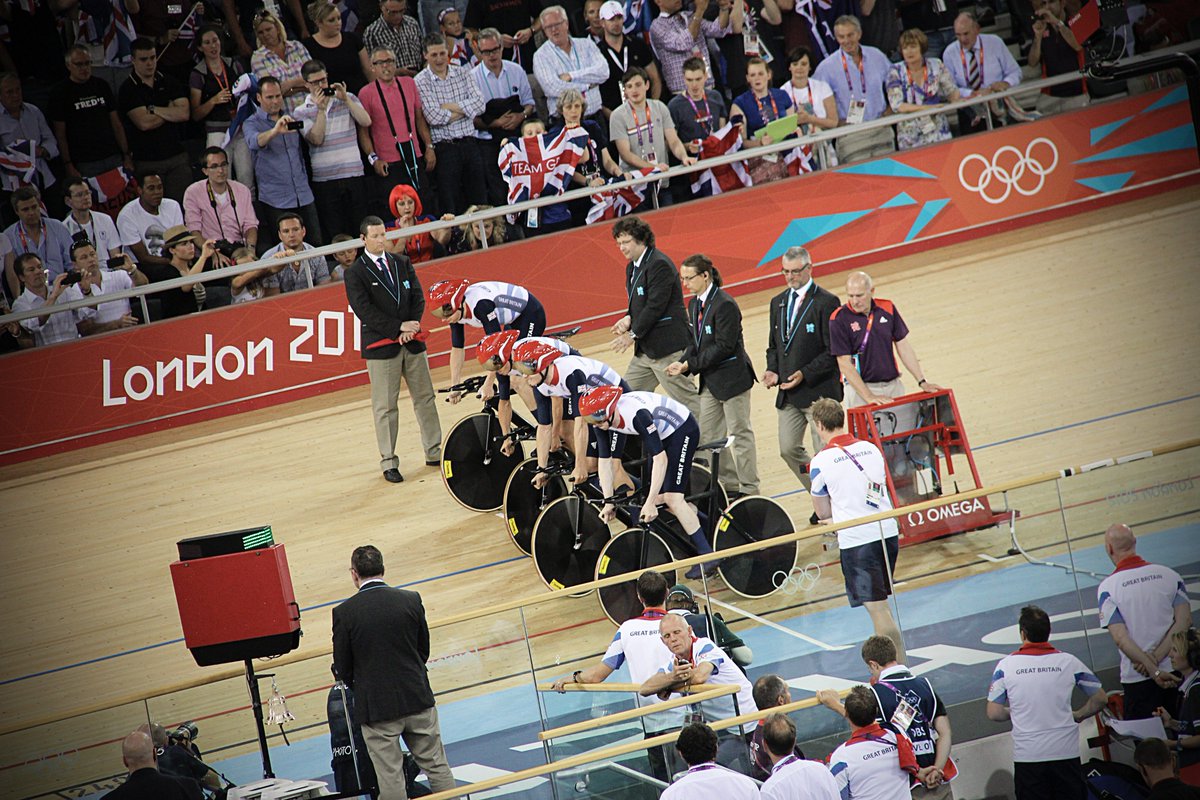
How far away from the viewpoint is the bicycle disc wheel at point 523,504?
387 inches

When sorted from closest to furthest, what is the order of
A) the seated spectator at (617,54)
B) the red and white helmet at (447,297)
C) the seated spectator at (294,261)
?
the red and white helmet at (447,297) < the seated spectator at (294,261) < the seated spectator at (617,54)

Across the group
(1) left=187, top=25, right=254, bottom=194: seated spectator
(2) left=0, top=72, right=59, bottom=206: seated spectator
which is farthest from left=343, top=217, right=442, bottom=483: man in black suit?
(2) left=0, top=72, right=59, bottom=206: seated spectator

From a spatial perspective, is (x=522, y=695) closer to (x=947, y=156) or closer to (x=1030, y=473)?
(x=1030, y=473)

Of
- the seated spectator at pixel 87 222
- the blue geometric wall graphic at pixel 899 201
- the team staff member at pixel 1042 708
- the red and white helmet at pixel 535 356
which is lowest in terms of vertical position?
the team staff member at pixel 1042 708

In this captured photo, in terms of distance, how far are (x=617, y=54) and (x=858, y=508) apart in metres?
7.86

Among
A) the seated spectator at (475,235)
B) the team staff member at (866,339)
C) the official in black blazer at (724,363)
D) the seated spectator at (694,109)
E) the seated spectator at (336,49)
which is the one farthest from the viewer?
the seated spectator at (694,109)

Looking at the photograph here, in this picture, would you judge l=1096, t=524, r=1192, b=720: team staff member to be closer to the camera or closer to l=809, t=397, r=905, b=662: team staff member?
l=809, t=397, r=905, b=662: team staff member

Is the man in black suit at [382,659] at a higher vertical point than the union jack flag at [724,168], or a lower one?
lower

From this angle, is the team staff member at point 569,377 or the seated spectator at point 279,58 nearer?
the team staff member at point 569,377

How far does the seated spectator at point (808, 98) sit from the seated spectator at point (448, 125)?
3418 millimetres

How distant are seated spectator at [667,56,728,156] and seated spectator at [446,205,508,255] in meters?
2.20

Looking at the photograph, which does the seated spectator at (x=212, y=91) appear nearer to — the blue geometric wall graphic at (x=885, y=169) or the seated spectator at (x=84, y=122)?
the seated spectator at (x=84, y=122)

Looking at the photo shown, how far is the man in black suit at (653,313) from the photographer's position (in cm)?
1023

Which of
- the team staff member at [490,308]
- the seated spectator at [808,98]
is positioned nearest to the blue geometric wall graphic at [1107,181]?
the seated spectator at [808,98]
